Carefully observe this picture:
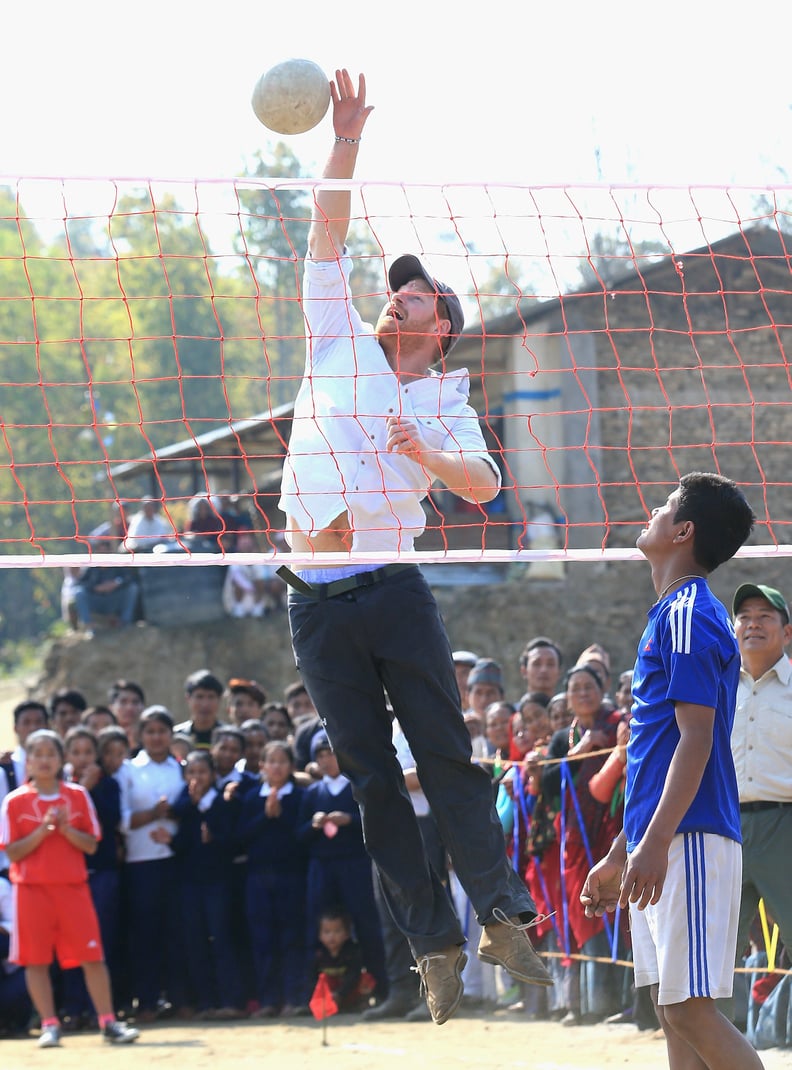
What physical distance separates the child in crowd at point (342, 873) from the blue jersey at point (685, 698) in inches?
203

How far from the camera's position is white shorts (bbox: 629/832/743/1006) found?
4043 millimetres

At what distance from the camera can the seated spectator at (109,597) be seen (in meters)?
19.2

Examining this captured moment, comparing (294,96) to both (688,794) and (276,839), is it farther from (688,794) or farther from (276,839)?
(276,839)

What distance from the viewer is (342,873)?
923 cm

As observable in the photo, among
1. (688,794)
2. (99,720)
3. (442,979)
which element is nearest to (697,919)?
(688,794)

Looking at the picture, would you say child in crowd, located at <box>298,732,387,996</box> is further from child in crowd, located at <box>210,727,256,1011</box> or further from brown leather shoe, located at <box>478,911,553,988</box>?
brown leather shoe, located at <box>478,911,553,988</box>

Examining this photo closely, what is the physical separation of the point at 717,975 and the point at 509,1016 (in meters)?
4.95

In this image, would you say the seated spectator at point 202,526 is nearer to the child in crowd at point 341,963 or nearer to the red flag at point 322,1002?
the child in crowd at point 341,963

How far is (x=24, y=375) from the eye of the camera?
Result: 4459 cm

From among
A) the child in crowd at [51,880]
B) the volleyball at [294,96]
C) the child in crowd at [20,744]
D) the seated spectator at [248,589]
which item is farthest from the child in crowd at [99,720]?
the seated spectator at [248,589]

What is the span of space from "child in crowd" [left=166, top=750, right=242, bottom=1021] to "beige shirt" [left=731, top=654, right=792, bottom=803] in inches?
165

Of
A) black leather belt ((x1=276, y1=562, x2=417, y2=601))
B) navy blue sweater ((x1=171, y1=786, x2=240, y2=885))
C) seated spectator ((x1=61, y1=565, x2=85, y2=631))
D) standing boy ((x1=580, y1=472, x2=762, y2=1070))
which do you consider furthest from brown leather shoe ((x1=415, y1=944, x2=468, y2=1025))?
seated spectator ((x1=61, y1=565, x2=85, y2=631))

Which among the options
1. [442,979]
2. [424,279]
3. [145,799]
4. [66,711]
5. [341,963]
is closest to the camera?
[442,979]

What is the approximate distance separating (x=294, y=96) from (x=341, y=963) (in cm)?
601
